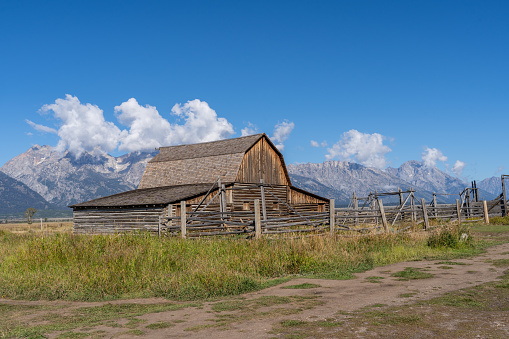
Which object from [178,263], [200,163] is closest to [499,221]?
[200,163]

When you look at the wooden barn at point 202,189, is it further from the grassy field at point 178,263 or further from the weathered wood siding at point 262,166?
the grassy field at point 178,263

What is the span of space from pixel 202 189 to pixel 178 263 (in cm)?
1868

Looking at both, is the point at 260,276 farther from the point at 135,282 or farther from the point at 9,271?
the point at 9,271

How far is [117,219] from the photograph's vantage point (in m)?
31.4

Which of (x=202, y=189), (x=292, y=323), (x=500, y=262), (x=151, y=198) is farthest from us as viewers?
(x=202, y=189)

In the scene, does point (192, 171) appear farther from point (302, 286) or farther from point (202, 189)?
point (302, 286)

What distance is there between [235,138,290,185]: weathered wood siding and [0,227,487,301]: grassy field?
63.9 feet

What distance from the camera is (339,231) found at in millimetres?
20141

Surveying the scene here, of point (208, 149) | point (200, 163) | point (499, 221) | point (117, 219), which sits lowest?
point (499, 221)

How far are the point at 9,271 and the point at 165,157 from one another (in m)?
30.0

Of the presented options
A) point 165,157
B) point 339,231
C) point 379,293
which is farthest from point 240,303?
point 165,157

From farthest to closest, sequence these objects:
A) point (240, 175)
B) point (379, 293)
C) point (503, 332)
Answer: point (240, 175) < point (379, 293) < point (503, 332)

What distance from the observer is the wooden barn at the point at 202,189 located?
96.3 ft

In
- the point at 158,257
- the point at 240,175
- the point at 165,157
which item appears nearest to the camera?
the point at 158,257
